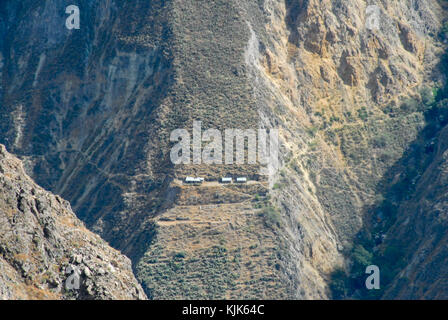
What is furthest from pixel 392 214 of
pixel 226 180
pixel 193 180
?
pixel 193 180

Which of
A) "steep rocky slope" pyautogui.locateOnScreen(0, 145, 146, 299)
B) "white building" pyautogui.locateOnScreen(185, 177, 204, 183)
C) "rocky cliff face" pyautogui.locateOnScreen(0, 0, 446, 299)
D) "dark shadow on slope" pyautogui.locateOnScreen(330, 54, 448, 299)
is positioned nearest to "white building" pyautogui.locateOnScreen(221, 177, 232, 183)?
"rocky cliff face" pyautogui.locateOnScreen(0, 0, 446, 299)

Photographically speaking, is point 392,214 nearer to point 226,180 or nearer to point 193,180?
point 226,180

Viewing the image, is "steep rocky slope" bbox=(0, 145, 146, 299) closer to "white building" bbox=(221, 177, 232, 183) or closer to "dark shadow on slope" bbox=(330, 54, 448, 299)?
"white building" bbox=(221, 177, 232, 183)

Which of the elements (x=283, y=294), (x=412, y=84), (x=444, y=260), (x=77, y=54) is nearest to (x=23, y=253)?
(x=283, y=294)

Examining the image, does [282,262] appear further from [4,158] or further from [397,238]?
[4,158]

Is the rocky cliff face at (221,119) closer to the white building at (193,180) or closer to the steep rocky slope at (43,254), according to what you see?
the white building at (193,180)
